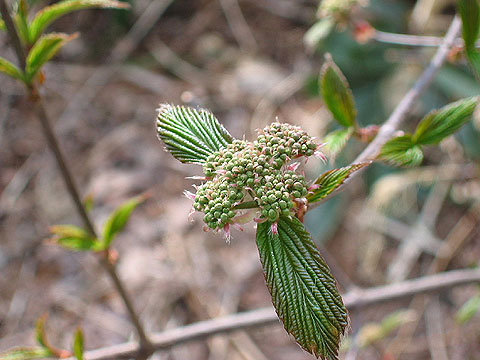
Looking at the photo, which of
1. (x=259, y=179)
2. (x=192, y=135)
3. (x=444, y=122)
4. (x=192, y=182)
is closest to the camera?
(x=259, y=179)

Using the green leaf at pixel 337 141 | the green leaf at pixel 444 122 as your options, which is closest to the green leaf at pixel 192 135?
the green leaf at pixel 337 141

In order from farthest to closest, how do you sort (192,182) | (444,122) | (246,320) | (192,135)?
1. (192,182)
2. (246,320)
3. (444,122)
4. (192,135)

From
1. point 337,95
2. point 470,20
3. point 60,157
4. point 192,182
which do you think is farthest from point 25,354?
point 192,182

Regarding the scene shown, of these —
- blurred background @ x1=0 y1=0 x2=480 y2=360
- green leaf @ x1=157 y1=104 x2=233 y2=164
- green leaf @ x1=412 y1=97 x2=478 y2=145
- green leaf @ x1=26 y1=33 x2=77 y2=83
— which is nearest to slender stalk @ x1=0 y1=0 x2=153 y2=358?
green leaf @ x1=26 y1=33 x2=77 y2=83

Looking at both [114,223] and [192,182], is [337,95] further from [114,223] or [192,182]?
[192,182]

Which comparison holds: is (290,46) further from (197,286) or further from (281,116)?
(197,286)

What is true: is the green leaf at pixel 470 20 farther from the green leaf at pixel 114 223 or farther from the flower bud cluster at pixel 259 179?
the green leaf at pixel 114 223

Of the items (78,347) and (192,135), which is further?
(78,347)
